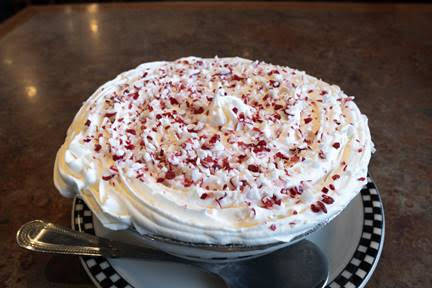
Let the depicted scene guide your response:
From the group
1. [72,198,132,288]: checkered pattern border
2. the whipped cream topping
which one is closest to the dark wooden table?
[72,198,132,288]: checkered pattern border

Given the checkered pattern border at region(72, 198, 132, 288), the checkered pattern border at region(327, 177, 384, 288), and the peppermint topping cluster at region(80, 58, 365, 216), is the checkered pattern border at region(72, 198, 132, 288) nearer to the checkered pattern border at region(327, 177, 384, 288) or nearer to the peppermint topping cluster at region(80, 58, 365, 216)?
the peppermint topping cluster at region(80, 58, 365, 216)

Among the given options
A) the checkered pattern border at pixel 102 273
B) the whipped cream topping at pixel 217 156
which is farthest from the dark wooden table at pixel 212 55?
the whipped cream topping at pixel 217 156

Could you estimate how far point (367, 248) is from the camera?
1.09 meters

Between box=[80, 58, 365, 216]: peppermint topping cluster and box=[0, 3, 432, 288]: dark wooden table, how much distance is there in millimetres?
356

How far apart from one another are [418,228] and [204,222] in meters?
0.75

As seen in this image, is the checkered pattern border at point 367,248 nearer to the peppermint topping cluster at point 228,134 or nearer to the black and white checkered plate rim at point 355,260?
the black and white checkered plate rim at point 355,260

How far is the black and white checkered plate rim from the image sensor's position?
102cm

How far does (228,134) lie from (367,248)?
463mm

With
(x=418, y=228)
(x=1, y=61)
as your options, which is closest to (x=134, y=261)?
(x=418, y=228)

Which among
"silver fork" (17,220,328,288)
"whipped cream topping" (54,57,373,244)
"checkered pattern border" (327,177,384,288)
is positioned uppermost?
"whipped cream topping" (54,57,373,244)

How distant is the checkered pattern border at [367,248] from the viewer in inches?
39.9

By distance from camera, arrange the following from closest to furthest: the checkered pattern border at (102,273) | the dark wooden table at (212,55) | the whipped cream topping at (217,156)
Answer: the whipped cream topping at (217,156) → the checkered pattern border at (102,273) → the dark wooden table at (212,55)

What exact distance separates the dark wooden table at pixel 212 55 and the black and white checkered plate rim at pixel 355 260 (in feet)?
0.32

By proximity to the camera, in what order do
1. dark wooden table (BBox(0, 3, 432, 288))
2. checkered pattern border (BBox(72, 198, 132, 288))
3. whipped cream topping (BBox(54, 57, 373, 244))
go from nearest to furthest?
1. whipped cream topping (BBox(54, 57, 373, 244))
2. checkered pattern border (BBox(72, 198, 132, 288))
3. dark wooden table (BBox(0, 3, 432, 288))
